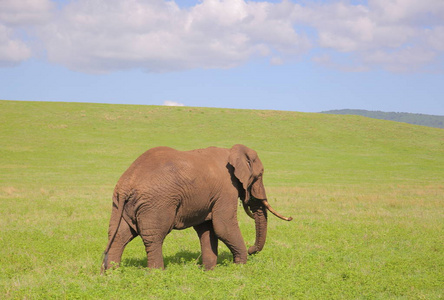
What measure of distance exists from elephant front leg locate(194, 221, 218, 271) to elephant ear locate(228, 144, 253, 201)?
108cm

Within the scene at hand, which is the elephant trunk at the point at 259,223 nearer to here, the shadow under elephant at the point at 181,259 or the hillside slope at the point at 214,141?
the shadow under elephant at the point at 181,259

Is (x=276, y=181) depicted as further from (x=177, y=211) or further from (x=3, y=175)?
(x=177, y=211)

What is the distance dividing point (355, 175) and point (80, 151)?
27.7 metres

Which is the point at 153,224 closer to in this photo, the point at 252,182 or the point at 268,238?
the point at 252,182

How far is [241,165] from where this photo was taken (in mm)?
9547

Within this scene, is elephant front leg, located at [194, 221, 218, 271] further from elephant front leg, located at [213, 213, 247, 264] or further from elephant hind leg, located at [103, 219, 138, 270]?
elephant hind leg, located at [103, 219, 138, 270]

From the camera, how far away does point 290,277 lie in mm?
8953

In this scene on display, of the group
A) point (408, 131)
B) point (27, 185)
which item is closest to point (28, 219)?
point (27, 185)

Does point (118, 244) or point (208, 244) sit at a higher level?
point (118, 244)

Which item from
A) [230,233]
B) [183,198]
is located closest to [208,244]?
[230,233]

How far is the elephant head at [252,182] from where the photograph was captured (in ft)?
31.3

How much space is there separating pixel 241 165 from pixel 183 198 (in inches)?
63.3

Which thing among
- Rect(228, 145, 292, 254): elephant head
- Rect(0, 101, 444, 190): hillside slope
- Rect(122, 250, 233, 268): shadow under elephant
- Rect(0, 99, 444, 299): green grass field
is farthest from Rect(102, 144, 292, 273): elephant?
Rect(0, 101, 444, 190): hillside slope

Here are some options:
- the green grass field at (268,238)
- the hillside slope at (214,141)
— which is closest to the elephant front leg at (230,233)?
the green grass field at (268,238)
